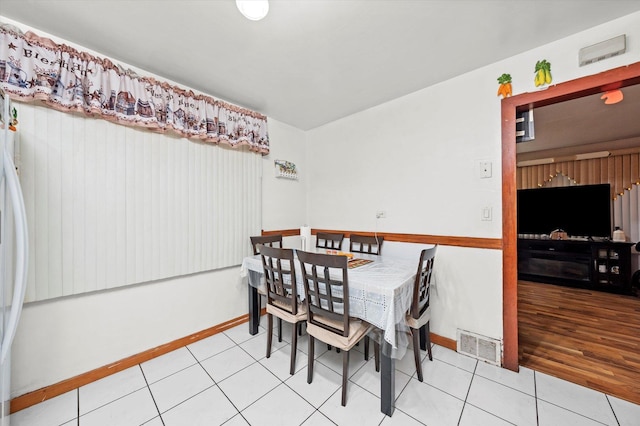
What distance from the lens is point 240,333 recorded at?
2551 millimetres

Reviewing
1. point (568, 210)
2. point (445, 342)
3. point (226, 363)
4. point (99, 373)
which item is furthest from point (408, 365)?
point (568, 210)

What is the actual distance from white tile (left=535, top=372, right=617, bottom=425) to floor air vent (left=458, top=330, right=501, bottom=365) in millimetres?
283

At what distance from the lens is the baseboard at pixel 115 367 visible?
1.59 meters

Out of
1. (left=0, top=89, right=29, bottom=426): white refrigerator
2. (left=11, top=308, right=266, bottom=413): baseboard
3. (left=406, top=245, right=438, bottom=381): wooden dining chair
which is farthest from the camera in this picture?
(left=406, top=245, right=438, bottom=381): wooden dining chair

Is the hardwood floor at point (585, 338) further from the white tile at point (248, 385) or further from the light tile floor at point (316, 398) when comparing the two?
the white tile at point (248, 385)

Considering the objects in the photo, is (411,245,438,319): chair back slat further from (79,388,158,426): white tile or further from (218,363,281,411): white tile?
(79,388,158,426): white tile

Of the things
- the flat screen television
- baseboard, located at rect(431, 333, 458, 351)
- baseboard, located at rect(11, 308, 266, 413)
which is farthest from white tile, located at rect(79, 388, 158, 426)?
the flat screen television

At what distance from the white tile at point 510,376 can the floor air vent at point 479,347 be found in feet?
0.19

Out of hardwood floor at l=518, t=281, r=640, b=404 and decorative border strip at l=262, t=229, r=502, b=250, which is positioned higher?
decorative border strip at l=262, t=229, r=502, b=250

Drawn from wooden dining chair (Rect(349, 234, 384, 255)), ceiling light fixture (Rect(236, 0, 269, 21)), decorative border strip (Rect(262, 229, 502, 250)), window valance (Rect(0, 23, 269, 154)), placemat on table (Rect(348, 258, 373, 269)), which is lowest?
placemat on table (Rect(348, 258, 373, 269))

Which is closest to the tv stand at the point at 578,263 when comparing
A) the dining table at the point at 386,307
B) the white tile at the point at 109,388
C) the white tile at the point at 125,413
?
the dining table at the point at 386,307

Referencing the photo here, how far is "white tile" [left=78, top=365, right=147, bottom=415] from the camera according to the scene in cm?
162

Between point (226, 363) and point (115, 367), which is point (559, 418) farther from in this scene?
point (115, 367)

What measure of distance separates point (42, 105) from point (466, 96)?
10.9ft
